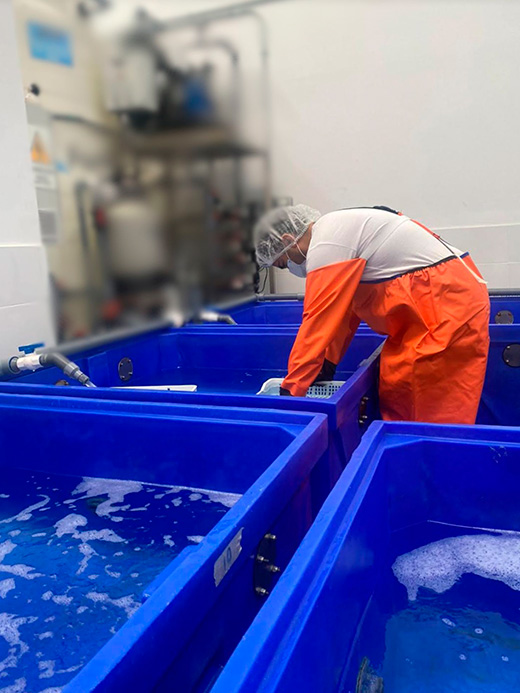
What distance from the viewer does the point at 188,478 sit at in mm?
1096

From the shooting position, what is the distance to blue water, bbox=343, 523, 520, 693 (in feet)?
2.09

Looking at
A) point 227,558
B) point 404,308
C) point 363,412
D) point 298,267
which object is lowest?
point 363,412

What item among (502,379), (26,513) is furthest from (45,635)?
(502,379)

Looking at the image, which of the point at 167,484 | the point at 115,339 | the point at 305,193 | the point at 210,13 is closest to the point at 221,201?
the point at 305,193

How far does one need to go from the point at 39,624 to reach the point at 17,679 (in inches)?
4.2

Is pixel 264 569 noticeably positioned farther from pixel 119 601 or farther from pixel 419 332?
pixel 419 332

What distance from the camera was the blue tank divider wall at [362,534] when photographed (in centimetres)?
44

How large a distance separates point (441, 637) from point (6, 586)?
73 centimetres

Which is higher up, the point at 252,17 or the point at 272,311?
the point at 252,17

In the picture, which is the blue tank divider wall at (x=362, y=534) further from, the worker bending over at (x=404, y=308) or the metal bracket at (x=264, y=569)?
the worker bending over at (x=404, y=308)

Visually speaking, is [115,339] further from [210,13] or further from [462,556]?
[210,13]

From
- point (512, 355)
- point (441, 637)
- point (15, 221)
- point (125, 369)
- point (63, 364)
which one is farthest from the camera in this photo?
point (125, 369)

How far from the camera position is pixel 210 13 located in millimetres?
3180

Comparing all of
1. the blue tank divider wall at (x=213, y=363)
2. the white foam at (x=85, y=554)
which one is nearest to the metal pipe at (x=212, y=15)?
the blue tank divider wall at (x=213, y=363)
